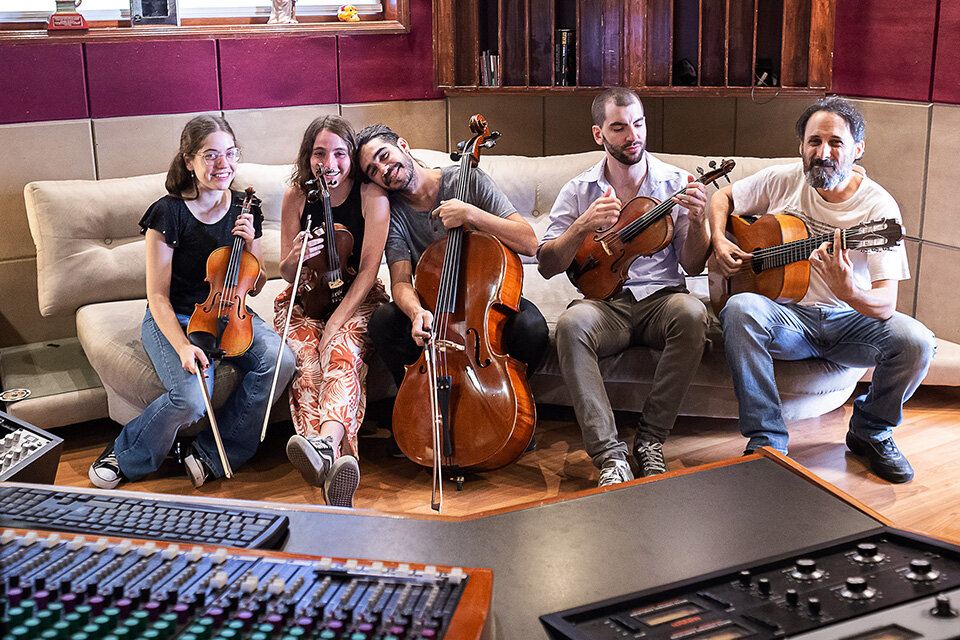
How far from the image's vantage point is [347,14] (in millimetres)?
4383

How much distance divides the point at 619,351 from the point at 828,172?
33.9 inches

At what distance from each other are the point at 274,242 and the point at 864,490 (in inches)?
89.2

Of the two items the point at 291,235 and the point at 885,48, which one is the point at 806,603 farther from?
the point at 885,48

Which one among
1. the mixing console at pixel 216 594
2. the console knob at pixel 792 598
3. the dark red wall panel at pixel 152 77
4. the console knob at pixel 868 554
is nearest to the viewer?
the mixing console at pixel 216 594

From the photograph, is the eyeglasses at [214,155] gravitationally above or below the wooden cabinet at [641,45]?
below

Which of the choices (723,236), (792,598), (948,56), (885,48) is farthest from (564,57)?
(792,598)

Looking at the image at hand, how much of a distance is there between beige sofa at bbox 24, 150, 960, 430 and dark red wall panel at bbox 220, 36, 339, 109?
0.42 meters

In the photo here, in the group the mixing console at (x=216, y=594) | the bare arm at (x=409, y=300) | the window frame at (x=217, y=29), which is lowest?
the bare arm at (x=409, y=300)

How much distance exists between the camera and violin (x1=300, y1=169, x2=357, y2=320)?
120 inches

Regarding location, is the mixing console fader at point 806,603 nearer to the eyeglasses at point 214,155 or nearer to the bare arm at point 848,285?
the bare arm at point 848,285

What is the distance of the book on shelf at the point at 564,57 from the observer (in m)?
4.25

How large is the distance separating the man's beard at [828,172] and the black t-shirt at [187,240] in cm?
178

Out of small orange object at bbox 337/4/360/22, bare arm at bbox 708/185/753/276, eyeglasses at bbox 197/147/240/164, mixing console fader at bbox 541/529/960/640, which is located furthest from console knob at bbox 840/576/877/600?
small orange object at bbox 337/4/360/22

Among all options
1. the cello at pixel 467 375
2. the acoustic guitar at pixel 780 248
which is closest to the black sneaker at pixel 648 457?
the cello at pixel 467 375
